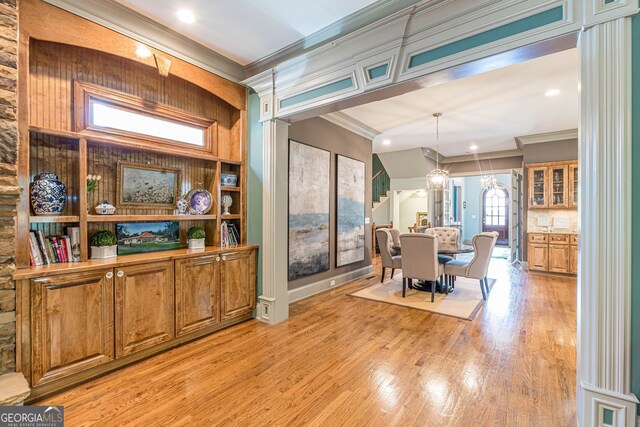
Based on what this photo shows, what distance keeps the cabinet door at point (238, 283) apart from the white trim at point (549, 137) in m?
6.52

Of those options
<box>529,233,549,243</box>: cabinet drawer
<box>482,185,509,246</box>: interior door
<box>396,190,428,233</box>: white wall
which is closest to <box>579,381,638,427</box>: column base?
<box>529,233,549,243</box>: cabinet drawer

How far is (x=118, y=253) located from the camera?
285cm

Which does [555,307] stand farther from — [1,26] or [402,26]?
[1,26]

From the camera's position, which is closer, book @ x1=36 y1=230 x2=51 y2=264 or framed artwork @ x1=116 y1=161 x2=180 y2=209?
book @ x1=36 y1=230 x2=51 y2=264

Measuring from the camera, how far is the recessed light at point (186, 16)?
2.60 metres

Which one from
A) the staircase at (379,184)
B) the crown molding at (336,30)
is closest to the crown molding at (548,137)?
the staircase at (379,184)

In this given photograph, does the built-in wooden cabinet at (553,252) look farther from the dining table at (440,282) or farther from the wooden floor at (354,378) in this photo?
the wooden floor at (354,378)

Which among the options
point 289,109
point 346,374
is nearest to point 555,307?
point 346,374

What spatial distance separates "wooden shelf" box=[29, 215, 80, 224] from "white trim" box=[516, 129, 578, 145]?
7884mm

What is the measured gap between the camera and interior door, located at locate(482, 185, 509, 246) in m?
11.8

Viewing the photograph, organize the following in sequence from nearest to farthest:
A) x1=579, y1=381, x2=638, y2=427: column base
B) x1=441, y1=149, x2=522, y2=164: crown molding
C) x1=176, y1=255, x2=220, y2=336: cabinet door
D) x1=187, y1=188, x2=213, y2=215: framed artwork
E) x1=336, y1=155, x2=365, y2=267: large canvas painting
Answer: x1=579, y1=381, x2=638, y2=427: column base → x1=176, y1=255, x2=220, y2=336: cabinet door → x1=187, y1=188, x2=213, y2=215: framed artwork → x1=336, y1=155, x2=365, y2=267: large canvas painting → x1=441, y1=149, x2=522, y2=164: crown molding

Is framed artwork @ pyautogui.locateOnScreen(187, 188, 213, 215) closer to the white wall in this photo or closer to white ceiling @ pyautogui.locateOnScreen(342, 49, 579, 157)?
white ceiling @ pyautogui.locateOnScreen(342, 49, 579, 157)

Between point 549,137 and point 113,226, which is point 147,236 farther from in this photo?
point 549,137

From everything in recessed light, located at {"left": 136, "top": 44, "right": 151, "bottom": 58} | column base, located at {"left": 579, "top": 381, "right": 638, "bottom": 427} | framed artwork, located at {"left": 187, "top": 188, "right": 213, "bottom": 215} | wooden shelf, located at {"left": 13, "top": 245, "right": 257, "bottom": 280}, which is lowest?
column base, located at {"left": 579, "top": 381, "right": 638, "bottom": 427}
